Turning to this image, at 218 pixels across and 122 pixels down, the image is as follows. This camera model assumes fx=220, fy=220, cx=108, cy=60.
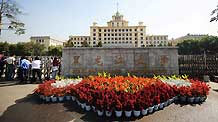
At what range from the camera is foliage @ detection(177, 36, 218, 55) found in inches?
2121

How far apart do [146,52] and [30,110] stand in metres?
8.61

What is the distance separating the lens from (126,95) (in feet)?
22.1

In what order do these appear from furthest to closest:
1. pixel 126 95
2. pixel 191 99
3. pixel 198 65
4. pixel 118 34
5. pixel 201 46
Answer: pixel 118 34, pixel 201 46, pixel 198 65, pixel 191 99, pixel 126 95

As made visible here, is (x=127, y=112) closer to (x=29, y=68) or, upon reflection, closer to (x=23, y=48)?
(x=29, y=68)

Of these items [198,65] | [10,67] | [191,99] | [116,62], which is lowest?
[191,99]

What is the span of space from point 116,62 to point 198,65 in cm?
613

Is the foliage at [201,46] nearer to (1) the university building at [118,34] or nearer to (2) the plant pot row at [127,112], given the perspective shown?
(1) the university building at [118,34]

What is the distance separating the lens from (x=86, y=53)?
1391 cm

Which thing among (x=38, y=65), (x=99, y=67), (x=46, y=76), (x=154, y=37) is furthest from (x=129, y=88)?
(x=154, y=37)

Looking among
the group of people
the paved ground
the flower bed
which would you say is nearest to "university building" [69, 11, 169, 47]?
the group of people

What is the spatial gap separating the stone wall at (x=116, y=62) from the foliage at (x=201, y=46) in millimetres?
41109

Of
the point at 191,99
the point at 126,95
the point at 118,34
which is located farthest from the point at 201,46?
the point at 126,95

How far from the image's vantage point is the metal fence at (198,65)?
602 inches

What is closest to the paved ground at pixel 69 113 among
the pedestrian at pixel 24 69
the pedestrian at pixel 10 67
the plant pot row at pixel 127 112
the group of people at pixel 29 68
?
the plant pot row at pixel 127 112
